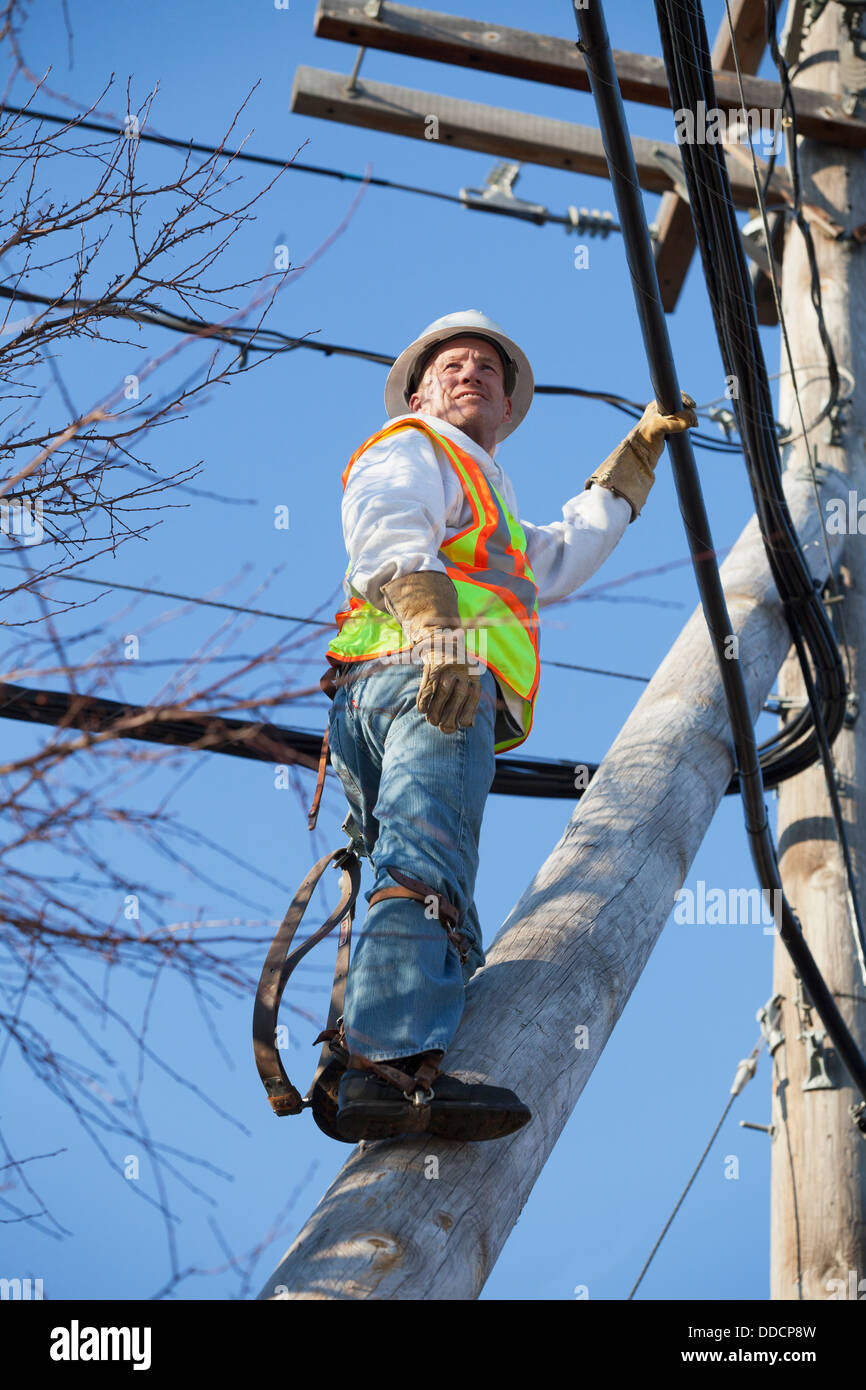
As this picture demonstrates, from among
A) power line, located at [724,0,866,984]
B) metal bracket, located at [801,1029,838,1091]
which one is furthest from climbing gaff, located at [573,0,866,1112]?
power line, located at [724,0,866,984]

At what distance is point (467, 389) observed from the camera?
3488mm

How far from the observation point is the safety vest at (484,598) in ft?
9.50

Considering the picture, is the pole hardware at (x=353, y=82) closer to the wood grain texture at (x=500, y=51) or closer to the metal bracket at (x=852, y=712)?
the wood grain texture at (x=500, y=51)

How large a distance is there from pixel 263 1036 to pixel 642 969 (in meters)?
0.96

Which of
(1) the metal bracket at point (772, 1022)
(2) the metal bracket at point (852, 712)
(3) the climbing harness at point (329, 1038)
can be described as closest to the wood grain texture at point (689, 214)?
(2) the metal bracket at point (852, 712)

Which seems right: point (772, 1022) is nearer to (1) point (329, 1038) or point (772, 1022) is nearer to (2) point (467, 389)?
(2) point (467, 389)

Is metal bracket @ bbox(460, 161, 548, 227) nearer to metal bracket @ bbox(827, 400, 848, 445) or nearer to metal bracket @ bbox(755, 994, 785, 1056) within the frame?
metal bracket @ bbox(827, 400, 848, 445)

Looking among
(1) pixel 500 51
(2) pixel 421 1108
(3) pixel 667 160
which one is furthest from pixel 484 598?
(3) pixel 667 160

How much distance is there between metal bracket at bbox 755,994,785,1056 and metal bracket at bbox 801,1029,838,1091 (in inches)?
4.9

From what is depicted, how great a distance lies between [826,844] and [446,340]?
89.3 inches

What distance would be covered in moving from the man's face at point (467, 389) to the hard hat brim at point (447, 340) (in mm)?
26

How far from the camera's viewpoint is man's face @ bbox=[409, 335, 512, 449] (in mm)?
3449

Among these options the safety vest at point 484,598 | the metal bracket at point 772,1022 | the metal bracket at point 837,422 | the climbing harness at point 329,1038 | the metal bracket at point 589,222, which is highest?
the metal bracket at point 589,222
